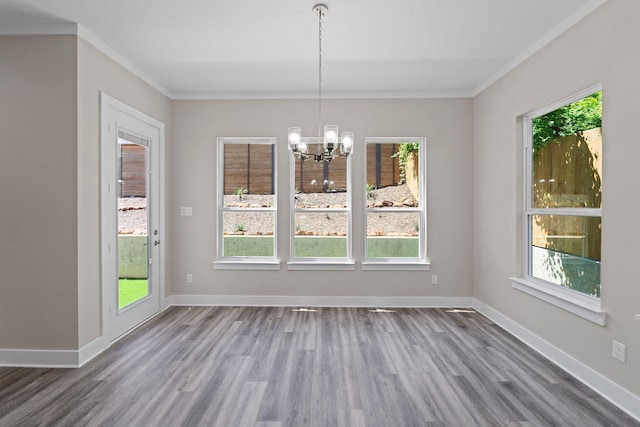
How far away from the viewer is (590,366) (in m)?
2.69

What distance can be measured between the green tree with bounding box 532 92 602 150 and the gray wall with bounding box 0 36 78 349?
4.21 metres

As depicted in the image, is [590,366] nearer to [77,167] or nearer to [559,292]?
[559,292]

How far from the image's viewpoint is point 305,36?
10.4 feet

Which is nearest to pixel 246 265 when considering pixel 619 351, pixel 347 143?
pixel 347 143

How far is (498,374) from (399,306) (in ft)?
6.33

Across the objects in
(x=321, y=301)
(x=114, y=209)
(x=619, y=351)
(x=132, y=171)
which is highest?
(x=132, y=171)

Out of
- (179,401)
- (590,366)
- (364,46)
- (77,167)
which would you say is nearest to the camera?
(179,401)

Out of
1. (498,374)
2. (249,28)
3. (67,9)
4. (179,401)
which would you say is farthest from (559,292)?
(67,9)

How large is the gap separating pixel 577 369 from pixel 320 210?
10.3ft

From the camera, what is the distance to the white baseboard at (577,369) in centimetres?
234

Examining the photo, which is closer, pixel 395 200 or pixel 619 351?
pixel 619 351

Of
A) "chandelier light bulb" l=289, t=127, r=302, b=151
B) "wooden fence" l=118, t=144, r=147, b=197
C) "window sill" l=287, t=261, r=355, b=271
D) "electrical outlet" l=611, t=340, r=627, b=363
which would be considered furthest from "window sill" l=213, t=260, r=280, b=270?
"electrical outlet" l=611, t=340, r=627, b=363

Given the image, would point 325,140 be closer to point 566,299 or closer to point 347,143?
point 347,143

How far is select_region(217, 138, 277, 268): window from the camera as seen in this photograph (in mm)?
4883
